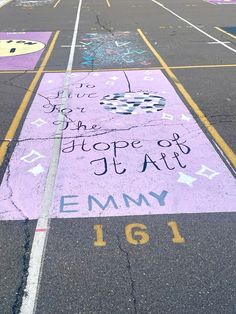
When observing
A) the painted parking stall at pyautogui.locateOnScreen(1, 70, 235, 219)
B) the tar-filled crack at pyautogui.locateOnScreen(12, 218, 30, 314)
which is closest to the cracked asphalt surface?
the tar-filled crack at pyautogui.locateOnScreen(12, 218, 30, 314)

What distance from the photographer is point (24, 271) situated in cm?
418

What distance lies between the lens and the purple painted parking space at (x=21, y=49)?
12453mm

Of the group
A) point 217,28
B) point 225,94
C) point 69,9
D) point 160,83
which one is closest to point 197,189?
point 225,94

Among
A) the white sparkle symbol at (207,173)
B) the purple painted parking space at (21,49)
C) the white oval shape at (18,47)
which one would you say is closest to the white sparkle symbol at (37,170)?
the white sparkle symbol at (207,173)

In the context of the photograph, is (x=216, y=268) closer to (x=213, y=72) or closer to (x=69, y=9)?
(x=213, y=72)

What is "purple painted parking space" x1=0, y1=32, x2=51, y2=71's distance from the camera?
12.5m

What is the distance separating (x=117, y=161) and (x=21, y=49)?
9.77 meters

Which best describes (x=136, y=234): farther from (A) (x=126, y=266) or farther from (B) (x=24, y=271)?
(B) (x=24, y=271)

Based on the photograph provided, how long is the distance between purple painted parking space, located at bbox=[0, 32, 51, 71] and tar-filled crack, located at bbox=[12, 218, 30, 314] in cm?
824

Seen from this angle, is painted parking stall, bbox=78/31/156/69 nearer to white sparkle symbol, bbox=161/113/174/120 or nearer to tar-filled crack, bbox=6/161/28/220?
white sparkle symbol, bbox=161/113/174/120

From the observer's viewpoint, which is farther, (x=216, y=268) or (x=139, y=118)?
(x=139, y=118)

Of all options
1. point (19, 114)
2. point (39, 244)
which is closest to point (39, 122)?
point (19, 114)

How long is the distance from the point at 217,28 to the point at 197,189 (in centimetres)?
1450

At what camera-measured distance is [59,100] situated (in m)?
9.12
